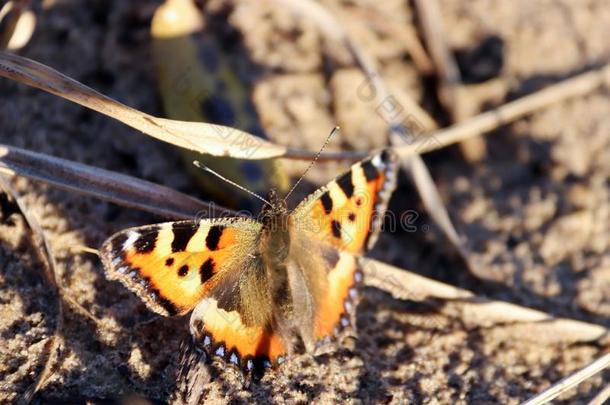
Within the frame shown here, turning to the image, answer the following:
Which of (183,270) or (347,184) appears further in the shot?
(347,184)

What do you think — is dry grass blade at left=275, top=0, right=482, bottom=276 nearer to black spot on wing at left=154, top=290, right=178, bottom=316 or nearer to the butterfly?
the butterfly

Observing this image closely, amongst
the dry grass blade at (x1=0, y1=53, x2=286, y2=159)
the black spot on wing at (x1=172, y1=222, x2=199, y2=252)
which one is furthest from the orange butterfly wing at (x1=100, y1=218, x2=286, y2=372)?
the dry grass blade at (x1=0, y1=53, x2=286, y2=159)

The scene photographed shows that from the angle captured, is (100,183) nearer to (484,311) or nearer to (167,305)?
(167,305)

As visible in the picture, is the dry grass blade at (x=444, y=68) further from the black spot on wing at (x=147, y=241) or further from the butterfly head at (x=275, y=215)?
the black spot on wing at (x=147, y=241)

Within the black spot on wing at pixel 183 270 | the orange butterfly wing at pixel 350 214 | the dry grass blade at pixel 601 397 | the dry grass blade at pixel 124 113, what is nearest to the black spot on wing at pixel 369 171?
the orange butterfly wing at pixel 350 214

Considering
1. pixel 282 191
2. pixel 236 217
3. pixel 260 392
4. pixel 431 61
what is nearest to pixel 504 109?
pixel 431 61

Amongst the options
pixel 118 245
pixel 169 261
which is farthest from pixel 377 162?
pixel 118 245
